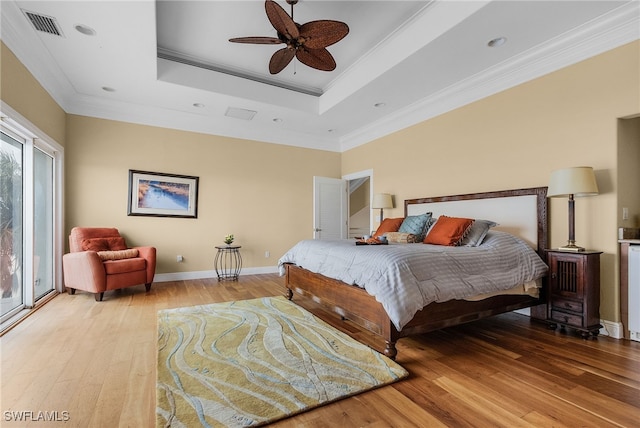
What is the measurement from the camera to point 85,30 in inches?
114

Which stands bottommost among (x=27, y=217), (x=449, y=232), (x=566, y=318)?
(x=566, y=318)

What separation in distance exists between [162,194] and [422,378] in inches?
187

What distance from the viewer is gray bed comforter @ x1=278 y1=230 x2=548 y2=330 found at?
216 centimetres

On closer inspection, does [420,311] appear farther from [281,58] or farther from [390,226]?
[281,58]

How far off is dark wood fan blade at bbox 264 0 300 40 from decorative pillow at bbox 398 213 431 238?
2.57m

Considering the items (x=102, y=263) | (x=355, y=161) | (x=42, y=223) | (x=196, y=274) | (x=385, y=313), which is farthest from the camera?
(x=355, y=161)

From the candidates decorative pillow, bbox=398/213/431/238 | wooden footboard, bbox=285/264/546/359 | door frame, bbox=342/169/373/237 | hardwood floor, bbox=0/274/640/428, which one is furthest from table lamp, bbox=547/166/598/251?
door frame, bbox=342/169/373/237

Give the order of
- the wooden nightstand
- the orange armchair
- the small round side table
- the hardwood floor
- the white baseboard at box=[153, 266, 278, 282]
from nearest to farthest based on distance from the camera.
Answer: the hardwood floor
the wooden nightstand
the orange armchair
the white baseboard at box=[153, 266, 278, 282]
the small round side table

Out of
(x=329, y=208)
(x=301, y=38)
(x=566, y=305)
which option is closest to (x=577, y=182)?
(x=566, y=305)

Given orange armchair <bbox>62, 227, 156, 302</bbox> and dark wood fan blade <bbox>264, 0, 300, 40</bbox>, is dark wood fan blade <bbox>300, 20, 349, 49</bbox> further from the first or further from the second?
orange armchair <bbox>62, 227, 156, 302</bbox>

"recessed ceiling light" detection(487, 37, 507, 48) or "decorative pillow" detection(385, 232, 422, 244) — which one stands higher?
"recessed ceiling light" detection(487, 37, 507, 48)

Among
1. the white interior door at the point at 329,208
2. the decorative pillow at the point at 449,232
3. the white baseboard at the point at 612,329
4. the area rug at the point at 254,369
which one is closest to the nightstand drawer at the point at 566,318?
the white baseboard at the point at 612,329

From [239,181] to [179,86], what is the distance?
201 cm

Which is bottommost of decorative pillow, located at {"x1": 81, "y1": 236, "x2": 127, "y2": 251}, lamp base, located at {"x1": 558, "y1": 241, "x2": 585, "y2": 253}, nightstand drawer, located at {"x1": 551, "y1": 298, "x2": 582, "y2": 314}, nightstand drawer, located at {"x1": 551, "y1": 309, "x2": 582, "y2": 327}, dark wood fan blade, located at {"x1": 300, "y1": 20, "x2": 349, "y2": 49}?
nightstand drawer, located at {"x1": 551, "y1": 309, "x2": 582, "y2": 327}
